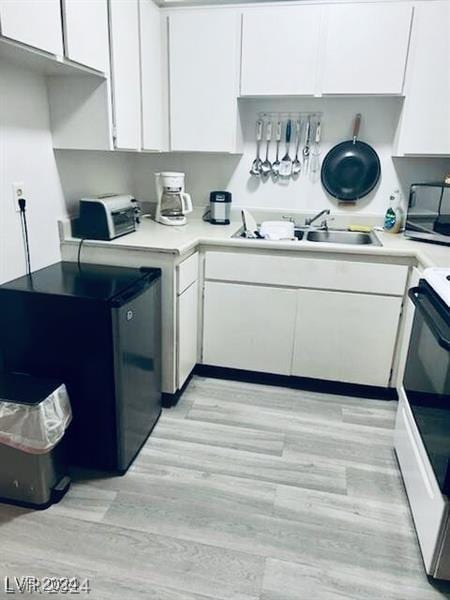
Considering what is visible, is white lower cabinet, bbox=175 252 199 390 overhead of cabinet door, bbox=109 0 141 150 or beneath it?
beneath

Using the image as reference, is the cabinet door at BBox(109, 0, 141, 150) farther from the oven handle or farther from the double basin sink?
the oven handle

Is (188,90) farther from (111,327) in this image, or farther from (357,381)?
(357,381)

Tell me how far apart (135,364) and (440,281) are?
1.23 metres

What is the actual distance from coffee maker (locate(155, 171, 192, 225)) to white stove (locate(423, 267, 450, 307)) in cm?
145

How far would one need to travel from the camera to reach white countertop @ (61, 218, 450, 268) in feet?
6.68

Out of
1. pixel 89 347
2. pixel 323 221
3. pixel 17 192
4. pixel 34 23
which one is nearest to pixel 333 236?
pixel 323 221

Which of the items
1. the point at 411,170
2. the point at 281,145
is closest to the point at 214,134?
the point at 281,145

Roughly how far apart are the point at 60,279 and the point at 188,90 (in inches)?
53.2

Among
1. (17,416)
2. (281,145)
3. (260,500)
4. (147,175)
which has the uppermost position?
(281,145)

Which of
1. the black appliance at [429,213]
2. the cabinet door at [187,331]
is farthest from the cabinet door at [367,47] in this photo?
the cabinet door at [187,331]

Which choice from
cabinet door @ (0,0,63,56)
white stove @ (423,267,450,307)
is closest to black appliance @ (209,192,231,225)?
cabinet door @ (0,0,63,56)

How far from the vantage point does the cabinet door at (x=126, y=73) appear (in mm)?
1930

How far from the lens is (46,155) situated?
1.97 meters

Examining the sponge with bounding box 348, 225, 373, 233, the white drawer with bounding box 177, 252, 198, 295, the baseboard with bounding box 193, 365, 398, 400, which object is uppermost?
the sponge with bounding box 348, 225, 373, 233
